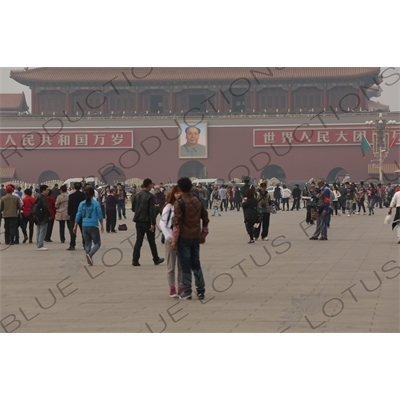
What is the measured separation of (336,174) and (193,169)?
751 centimetres

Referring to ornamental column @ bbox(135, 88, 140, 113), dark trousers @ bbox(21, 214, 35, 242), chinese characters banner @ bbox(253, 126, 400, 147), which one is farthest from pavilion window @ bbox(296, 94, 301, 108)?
dark trousers @ bbox(21, 214, 35, 242)

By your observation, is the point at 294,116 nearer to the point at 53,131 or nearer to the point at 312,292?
the point at 53,131

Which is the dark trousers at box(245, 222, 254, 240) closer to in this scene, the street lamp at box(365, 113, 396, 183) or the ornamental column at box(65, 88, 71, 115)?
the street lamp at box(365, 113, 396, 183)

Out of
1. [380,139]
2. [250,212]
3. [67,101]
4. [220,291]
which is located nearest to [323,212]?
[250,212]

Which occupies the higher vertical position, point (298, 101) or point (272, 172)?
point (298, 101)

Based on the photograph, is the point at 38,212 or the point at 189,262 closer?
the point at 189,262

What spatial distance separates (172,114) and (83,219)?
124 feet

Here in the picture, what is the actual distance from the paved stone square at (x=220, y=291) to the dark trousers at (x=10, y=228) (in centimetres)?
56

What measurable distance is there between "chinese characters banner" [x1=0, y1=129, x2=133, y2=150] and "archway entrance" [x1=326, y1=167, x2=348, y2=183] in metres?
10.3

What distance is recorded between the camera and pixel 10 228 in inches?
627

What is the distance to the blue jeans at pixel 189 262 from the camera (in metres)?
8.85

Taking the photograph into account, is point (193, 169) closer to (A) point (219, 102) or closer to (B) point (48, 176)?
(A) point (219, 102)

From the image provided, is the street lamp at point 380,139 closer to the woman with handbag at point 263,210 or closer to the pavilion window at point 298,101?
the pavilion window at point 298,101

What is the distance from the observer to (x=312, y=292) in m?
9.31
